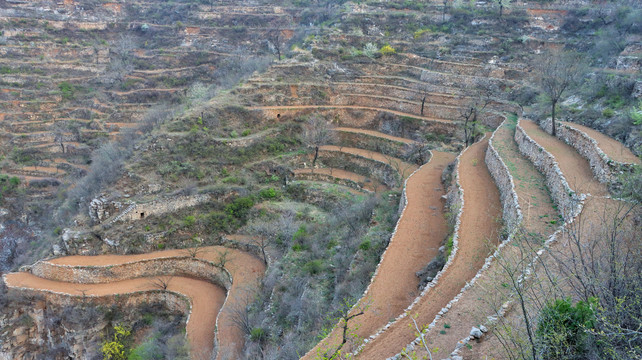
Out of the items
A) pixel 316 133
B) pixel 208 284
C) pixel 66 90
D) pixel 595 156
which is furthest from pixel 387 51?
pixel 66 90

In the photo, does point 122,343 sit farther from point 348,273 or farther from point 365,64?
point 365,64

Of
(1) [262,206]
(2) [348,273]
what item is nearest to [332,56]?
(1) [262,206]

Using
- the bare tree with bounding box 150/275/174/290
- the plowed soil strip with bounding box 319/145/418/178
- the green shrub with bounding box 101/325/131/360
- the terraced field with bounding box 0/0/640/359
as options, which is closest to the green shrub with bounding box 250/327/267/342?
the terraced field with bounding box 0/0/640/359

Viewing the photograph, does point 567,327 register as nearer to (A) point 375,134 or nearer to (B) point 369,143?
(B) point 369,143

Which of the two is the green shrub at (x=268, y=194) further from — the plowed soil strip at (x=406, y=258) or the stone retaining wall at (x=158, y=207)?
the plowed soil strip at (x=406, y=258)

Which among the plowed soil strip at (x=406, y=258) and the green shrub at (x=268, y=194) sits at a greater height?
the plowed soil strip at (x=406, y=258)

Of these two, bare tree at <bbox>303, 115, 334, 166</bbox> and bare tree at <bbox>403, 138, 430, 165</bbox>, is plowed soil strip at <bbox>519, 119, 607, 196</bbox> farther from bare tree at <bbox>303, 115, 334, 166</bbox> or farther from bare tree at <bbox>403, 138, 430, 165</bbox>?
bare tree at <bbox>303, 115, 334, 166</bbox>

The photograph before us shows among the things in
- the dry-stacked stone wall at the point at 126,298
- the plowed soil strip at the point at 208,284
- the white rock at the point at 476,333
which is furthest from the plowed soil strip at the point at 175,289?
the white rock at the point at 476,333

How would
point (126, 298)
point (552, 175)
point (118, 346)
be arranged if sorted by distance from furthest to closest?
point (126, 298)
point (118, 346)
point (552, 175)
